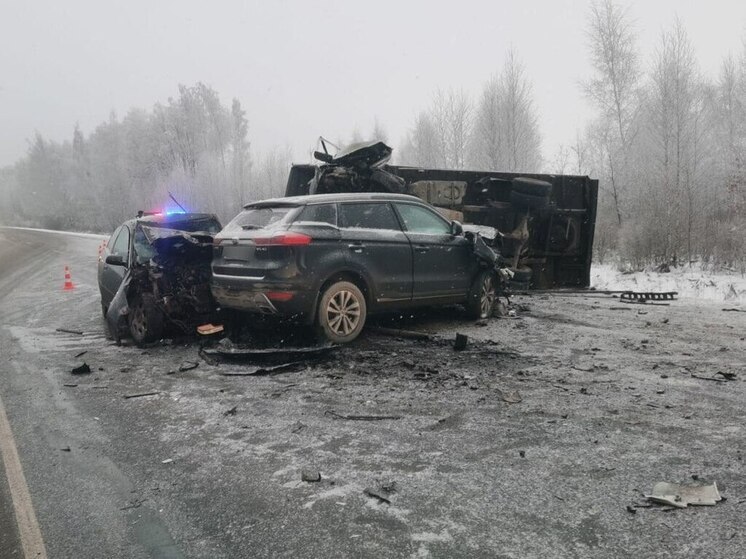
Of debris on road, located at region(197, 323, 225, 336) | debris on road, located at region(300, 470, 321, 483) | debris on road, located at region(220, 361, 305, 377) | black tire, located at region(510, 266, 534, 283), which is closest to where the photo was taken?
debris on road, located at region(300, 470, 321, 483)

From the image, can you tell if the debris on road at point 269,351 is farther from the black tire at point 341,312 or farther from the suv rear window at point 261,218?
the suv rear window at point 261,218

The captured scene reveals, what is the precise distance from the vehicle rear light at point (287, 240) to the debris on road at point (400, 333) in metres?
1.83

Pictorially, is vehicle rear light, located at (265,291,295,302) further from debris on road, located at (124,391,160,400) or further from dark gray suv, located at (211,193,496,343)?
debris on road, located at (124,391,160,400)

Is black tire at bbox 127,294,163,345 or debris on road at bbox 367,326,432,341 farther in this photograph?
black tire at bbox 127,294,163,345

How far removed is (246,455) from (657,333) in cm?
584

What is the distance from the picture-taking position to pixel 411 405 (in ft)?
14.5

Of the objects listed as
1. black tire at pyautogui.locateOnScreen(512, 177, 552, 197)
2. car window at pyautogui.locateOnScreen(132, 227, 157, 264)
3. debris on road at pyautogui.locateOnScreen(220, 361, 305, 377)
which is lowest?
debris on road at pyautogui.locateOnScreen(220, 361, 305, 377)

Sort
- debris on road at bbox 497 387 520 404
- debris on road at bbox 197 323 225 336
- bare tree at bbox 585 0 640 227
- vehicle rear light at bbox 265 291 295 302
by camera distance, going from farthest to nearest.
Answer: bare tree at bbox 585 0 640 227 < debris on road at bbox 197 323 225 336 < vehicle rear light at bbox 265 291 295 302 < debris on road at bbox 497 387 520 404

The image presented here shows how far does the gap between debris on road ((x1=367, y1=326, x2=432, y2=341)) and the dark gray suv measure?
367 millimetres

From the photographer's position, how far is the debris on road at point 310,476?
3131mm

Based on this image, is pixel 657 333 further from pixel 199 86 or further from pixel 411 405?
pixel 199 86

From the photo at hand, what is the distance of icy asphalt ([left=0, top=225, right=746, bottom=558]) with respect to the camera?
2.55m

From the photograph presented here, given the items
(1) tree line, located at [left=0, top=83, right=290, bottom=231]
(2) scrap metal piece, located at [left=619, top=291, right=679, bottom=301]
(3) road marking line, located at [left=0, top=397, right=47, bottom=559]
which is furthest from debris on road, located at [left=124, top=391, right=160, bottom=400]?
(1) tree line, located at [left=0, top=83, right=290, bottom=231]

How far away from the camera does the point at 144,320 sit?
22.9 feet
